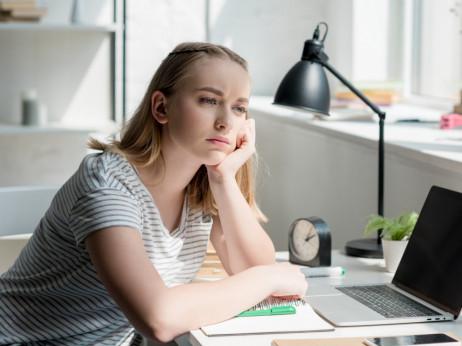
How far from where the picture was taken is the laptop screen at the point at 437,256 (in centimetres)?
134

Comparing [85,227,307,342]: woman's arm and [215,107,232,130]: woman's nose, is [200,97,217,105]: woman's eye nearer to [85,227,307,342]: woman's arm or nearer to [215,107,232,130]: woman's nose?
[215,107,232,130]: woman's nose

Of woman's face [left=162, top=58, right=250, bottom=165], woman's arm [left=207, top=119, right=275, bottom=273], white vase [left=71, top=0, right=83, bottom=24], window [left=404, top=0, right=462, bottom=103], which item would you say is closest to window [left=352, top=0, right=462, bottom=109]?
window [left=404, top=0, right=462, bottom=103]

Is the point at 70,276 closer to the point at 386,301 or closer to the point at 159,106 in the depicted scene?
the point at 159,106

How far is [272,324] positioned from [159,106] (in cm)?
49

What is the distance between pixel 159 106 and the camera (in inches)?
57.1

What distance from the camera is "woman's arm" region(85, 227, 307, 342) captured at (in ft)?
3.82

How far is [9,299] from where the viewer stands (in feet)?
4.67

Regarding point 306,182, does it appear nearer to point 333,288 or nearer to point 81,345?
point 333,288

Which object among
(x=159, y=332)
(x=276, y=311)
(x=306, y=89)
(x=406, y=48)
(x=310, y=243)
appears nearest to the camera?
(x=159, y=332)

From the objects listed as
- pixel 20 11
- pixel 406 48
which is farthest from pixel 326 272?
pixel 20 11

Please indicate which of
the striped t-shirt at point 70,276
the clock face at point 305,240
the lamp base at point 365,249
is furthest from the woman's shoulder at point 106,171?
the lamp base at point 365,249

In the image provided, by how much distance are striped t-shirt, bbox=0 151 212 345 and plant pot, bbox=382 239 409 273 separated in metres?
0.50

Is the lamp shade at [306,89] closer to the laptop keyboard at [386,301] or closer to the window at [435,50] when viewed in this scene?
the laptop keyboard at [386,301]

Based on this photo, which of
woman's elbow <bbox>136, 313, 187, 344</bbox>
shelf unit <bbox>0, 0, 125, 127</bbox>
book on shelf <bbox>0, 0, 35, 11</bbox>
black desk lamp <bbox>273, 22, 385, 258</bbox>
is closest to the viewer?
woman's elbow <bbox>136, 313, 187, 344</bbox>
